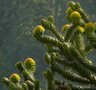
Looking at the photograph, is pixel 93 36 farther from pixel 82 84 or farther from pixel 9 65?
pixel 9 65

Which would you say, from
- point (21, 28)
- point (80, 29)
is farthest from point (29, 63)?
point (21, 28)

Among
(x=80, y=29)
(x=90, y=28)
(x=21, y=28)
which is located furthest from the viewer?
(x=21, y=28)

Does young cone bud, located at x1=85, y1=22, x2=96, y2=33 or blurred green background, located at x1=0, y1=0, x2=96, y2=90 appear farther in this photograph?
blurred green background, located at x1=0, y1=0, x2=96, y2=90

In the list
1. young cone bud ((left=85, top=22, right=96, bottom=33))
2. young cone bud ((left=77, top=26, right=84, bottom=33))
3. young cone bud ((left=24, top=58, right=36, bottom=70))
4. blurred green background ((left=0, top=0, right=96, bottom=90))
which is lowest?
young cone bud ((left=24, top=58, right=36, bottom=70))

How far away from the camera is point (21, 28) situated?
192 ft

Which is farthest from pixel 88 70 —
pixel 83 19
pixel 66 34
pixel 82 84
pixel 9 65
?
pixel 9 65

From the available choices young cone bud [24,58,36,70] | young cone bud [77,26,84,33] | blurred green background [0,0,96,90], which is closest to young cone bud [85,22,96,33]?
young cone bud [77,26,84,33]

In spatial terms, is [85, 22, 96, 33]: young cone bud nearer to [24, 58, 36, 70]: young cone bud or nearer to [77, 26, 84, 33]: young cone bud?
[77, 26, 84, 33]: young cone bud

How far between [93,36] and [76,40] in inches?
9.8

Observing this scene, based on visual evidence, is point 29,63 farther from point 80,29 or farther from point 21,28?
point 21,28

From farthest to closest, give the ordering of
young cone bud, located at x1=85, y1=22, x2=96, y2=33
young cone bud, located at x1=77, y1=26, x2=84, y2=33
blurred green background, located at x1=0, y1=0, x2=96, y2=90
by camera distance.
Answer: blurred green background, located at x1=0, y1=0, x2=96, y2=90 → young cone bud, located at x1=77, y1=26, x2=84, y2=33 → young cone bud, located at x1=85, y1=22, x2=96, y2=33

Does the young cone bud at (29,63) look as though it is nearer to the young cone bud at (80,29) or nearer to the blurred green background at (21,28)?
the young cone bud at (80,29)

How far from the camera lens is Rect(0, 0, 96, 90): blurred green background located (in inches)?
2246

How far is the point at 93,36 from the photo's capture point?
329 cm
